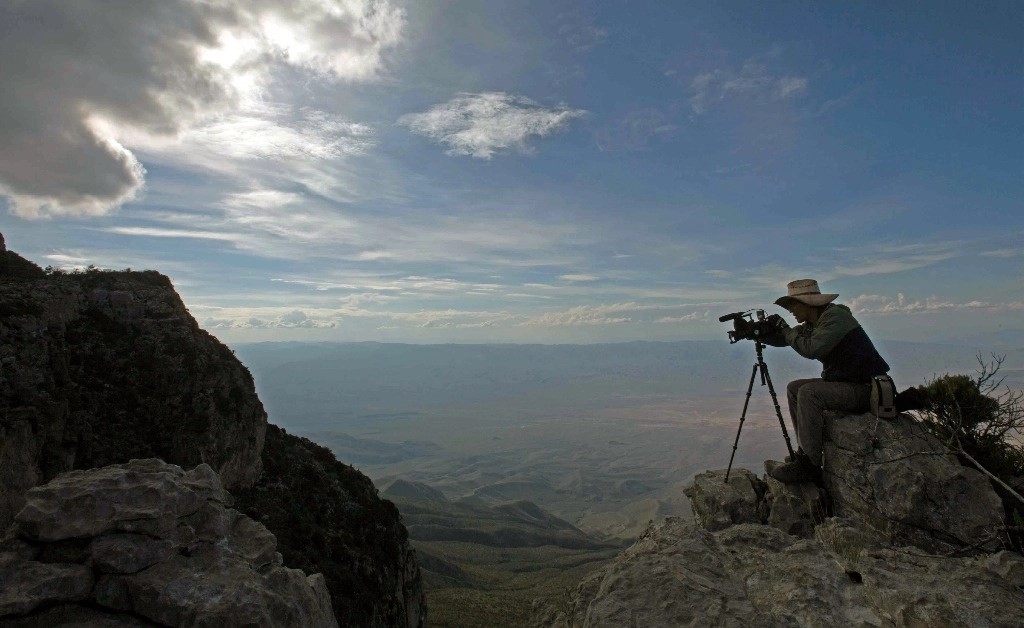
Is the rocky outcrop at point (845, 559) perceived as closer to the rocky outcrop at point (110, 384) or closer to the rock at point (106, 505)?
the rock at point (106, 505)

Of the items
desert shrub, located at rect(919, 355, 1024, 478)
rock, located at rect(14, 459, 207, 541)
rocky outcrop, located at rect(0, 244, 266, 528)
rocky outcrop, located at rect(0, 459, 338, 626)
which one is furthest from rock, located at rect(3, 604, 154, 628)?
rocky outcrop, located at rect(0, 244, 266, 528)

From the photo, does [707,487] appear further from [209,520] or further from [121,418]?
[121,418]

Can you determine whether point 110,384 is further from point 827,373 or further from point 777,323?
point 827,373

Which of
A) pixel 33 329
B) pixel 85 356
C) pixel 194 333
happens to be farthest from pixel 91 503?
pixel 194 333

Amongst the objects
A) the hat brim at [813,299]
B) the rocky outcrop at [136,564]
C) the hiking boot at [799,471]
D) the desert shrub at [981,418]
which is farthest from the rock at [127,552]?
the desert shrub at [981,418]

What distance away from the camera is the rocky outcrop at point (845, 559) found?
5.14 m

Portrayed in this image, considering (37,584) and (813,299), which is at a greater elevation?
(813,299)

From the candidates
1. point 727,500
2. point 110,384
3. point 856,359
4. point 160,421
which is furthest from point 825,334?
point 110,384

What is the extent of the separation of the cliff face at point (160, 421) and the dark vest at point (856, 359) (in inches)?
1130

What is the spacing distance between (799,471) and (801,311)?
2970 mm

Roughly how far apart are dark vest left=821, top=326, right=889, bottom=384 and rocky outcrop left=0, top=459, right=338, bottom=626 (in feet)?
30.4

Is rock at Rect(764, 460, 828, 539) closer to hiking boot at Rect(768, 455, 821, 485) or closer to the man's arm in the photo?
hiking boot at Rect(768, 455, 821, 485)

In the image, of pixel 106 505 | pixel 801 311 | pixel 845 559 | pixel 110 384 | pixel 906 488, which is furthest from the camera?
pixel 110 384

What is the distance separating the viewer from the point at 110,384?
30844 mm
